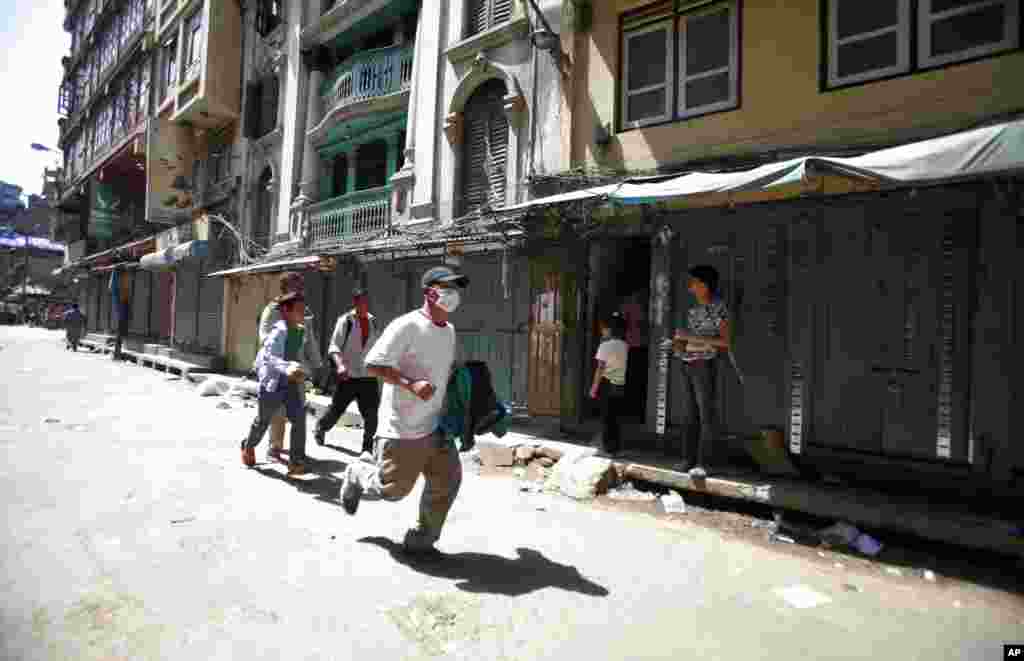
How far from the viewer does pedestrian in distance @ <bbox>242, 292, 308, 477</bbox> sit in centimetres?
564

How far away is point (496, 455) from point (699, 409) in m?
2.62

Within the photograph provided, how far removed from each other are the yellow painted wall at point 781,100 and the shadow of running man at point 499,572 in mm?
5185

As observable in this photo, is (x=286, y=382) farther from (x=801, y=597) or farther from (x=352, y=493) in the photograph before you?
(x=801, y=597)

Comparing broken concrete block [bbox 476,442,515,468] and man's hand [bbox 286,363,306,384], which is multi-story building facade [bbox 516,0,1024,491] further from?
man's hand [bbox 286,363,306,384]

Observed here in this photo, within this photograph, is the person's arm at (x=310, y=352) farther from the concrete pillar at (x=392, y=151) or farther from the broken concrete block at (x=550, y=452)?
the concrete pillar at (x=392, y=151)

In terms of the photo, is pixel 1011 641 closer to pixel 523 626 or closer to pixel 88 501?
pixel 523 626

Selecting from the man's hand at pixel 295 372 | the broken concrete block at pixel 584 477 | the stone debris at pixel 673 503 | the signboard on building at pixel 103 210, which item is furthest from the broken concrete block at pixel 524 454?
the signboard on building at pixel 103 210

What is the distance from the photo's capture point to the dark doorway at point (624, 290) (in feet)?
25.0

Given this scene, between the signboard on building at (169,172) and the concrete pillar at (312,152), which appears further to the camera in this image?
the signboard on building at (169,172)

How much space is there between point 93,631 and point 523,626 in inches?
80.2

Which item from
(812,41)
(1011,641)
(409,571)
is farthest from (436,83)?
(1011,641)

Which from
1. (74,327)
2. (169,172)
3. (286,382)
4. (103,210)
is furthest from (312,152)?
(103,210)

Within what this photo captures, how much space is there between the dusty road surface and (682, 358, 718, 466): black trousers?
0.80 metres

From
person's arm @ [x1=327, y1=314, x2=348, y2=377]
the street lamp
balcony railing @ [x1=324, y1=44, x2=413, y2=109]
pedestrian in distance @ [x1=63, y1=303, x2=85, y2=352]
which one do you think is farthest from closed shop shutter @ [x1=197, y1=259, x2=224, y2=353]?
the street lamp
